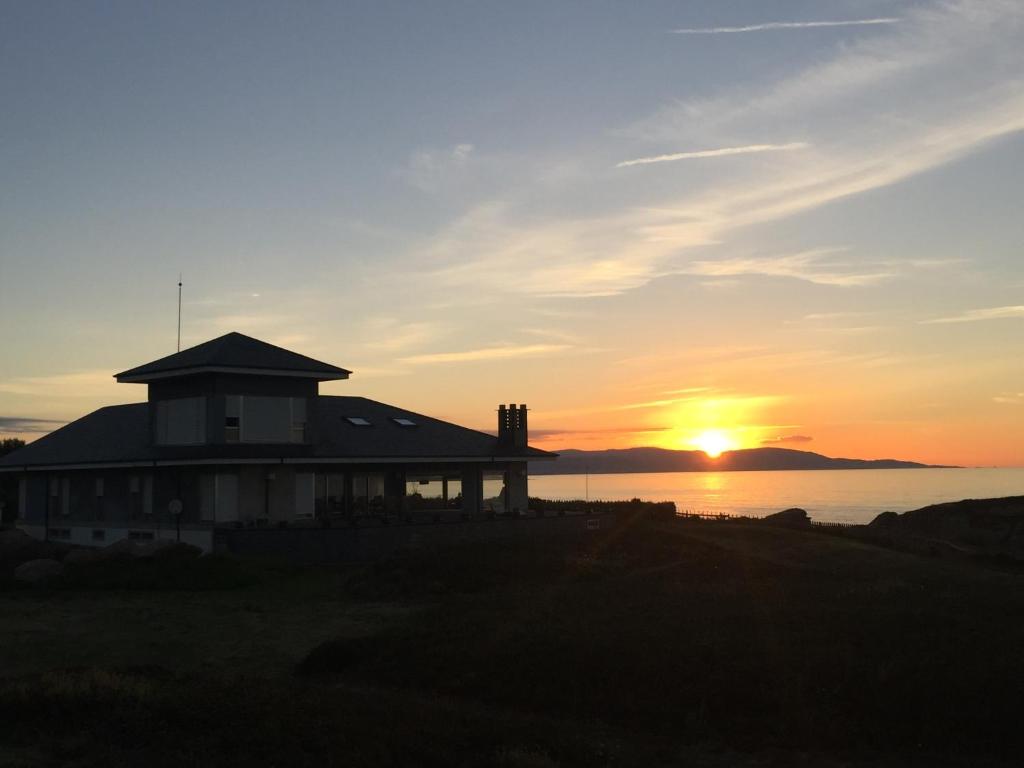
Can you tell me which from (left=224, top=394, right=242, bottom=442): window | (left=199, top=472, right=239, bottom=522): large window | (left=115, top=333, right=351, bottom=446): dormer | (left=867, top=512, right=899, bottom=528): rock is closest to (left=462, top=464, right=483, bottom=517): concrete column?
(left=115, top=333, right=351, bottom=446): dormer

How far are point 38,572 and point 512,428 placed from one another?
72.8 ft

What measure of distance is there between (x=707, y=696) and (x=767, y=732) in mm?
1443

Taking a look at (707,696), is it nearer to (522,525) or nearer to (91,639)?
(91,639)

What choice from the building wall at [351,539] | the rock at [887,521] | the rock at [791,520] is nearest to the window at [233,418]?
the building wall at [351,539]

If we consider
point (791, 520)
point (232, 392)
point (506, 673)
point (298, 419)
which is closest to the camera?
point (506, 673)

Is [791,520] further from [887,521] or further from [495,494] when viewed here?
[495,494]

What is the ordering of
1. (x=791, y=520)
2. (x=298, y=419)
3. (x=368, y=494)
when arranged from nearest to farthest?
(x=298, y=419) < (x=368, y=494) < (x=791, y=520)

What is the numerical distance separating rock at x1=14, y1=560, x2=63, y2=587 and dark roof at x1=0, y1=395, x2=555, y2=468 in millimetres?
6588

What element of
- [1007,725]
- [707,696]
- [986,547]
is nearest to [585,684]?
[707,696]

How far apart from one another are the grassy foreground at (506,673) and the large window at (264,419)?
9.33 metres

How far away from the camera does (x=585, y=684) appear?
52.9ft

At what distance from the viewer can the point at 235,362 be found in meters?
37.4

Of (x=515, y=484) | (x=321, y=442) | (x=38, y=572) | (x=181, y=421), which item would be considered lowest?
(x=38, y=572)

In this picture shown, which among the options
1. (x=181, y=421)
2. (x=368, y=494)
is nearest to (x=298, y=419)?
(x=181, y=421)
